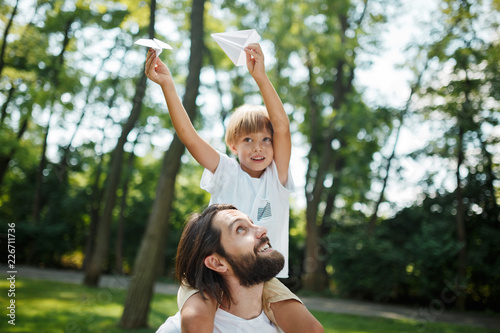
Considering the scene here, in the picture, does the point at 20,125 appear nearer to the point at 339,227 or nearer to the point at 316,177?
the point at 316,177

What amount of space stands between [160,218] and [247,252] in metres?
4.98

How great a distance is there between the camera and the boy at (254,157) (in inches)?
94.3

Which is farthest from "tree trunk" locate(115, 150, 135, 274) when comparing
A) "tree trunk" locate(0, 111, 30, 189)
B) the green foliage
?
the green foliage

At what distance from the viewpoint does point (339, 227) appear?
50.3 ft

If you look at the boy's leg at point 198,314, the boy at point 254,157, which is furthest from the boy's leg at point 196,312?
the boy at point 254,157

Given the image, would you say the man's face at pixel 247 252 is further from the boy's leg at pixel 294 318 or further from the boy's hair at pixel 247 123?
the boy's hair at pixel 247 123

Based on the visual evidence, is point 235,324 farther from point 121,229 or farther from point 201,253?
point 121,229

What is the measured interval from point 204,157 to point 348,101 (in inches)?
523

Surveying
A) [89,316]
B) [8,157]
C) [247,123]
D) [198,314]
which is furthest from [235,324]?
[8,157]

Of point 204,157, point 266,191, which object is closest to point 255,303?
point 266,191

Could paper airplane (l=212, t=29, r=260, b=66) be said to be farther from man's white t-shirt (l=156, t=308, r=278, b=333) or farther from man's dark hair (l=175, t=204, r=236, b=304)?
man's white t-shirt (l=156, t=308, r=278, b=333)

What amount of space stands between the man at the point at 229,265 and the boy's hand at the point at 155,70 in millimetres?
732

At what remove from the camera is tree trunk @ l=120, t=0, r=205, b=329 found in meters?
6.69

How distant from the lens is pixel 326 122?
1542 cm
